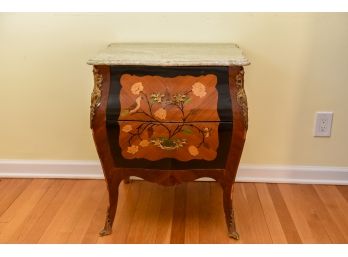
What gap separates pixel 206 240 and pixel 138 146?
0.44 m

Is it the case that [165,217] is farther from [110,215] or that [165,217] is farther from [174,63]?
[174,63]

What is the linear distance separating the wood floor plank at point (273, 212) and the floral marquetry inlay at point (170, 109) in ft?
1.47

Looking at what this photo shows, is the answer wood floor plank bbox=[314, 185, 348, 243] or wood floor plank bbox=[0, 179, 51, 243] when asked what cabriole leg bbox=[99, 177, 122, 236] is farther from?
wood floor plank bbox=[314, 185, 348, 243]

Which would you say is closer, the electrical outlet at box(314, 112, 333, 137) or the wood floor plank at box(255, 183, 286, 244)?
the wood floor plank at box(255, 183, 286, 244)

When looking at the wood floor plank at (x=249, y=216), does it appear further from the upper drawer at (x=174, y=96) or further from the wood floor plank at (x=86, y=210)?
the wood floor plank at (x=86, y=210)

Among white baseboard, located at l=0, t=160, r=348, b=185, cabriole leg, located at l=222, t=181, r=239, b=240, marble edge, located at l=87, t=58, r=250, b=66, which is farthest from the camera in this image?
white baseboard, located at l=0, t=160, r=348, b=185

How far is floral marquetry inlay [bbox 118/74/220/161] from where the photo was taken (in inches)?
50.3

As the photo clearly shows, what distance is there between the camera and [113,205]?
1471mm

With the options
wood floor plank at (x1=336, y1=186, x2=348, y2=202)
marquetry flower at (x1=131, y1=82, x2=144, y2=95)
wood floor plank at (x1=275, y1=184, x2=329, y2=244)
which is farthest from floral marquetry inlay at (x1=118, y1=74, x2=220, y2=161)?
wood floor plank at (x1=336, y1=186, x2=348, y2=202)

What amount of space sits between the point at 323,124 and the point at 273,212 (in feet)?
1.47

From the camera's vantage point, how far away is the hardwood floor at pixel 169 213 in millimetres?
1475

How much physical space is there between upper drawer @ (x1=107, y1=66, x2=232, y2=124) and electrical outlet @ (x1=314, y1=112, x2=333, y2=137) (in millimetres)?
632

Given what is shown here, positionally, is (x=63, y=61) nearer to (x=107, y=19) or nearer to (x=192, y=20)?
(x=107, y=19)

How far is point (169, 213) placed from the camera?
162 cm
